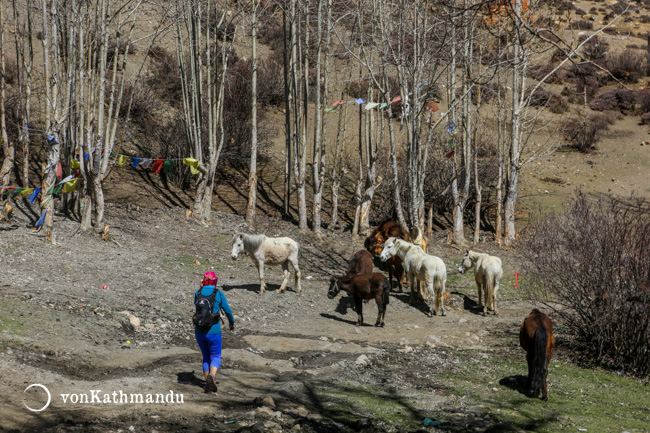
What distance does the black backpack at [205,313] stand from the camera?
7266mm


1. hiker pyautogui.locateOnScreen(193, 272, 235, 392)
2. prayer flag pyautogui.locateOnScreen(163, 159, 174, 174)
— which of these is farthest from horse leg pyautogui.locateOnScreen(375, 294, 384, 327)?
prayer flag pyautogui.locateOnScreen(163, 159, 174, 174)

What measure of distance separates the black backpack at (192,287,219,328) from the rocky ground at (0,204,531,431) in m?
0.79

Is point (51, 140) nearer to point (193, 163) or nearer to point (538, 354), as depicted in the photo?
point (193, 163)

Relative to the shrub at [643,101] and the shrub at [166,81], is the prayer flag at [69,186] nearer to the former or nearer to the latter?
the shrub at [166,81]

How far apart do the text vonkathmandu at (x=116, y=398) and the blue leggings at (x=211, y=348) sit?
31.3 inches

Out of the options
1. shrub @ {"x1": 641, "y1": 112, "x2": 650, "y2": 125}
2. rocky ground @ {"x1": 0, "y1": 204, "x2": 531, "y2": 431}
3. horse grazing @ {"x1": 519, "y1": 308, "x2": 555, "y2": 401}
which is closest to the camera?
rocky ground @ {"x1": 0, "y1": 204, "x2": 531, "y2": 431}

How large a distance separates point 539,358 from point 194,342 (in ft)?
17.7

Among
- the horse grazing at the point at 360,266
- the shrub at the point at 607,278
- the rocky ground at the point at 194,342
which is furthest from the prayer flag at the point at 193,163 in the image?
the shrub at the point at 607,278

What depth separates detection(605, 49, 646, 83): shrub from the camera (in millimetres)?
43906

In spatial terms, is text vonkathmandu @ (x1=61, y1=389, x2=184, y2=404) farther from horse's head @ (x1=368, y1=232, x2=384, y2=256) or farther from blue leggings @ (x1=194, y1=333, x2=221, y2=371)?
horse's head @ (x1=368, y1=232, x2=384, y2=256)

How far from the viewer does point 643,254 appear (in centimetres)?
971

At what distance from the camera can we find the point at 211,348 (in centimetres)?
738

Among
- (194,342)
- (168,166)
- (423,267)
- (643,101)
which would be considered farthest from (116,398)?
(643,101)

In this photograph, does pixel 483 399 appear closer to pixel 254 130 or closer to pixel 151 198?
pixel 254 130
